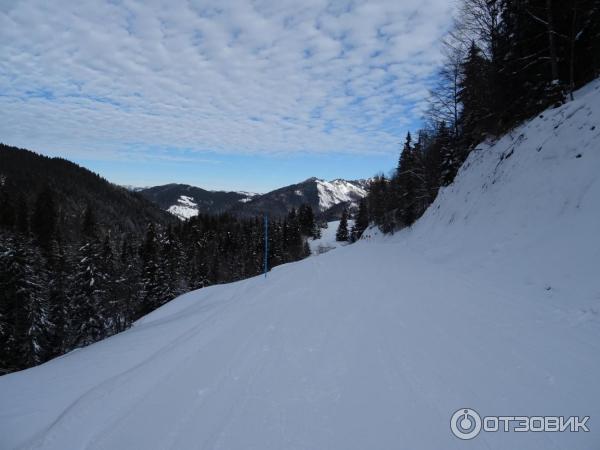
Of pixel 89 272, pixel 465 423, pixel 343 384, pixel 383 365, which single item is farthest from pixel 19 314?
pixel 465 423

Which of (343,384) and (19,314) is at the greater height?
(343,384)

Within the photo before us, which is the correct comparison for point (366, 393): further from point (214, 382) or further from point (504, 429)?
point (214, 382)

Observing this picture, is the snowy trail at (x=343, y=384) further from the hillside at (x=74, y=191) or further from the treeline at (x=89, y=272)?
the hillside at (x=74, y=191)

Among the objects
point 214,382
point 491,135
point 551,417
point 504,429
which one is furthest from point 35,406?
point 491,135

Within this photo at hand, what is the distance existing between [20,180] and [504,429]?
164254 millimetres

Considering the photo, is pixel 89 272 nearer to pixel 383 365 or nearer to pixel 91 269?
pixel 91 269

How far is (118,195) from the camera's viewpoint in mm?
161500

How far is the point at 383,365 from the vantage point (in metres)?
4.37

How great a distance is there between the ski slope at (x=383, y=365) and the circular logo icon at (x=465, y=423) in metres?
0.08

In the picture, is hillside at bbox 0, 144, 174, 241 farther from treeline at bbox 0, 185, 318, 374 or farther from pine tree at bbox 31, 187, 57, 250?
treeline at bbox 0, 185, 318, 374

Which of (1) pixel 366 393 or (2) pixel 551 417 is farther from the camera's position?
(1) pixel 366 393

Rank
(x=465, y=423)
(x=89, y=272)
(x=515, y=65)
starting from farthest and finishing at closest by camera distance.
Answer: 1. (x=89, y=272)
2. (x=515, y=65)
3. (x=465, y=423)

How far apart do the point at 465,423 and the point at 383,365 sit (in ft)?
4.40

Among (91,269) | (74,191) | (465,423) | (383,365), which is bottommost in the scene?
(465,423)
